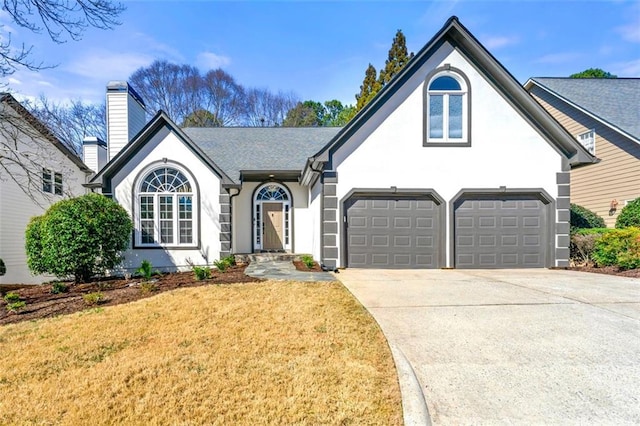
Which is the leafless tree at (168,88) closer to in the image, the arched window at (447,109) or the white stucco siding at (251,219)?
the white stucco siding at (251,219)

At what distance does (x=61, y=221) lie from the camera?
358 inches

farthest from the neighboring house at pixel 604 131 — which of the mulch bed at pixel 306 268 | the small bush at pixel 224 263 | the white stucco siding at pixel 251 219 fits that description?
the small bush at pixel 224 263

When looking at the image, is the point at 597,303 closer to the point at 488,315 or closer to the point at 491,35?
the point at 488,315

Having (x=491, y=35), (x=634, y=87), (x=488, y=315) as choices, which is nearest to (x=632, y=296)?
(x=488, y=315)

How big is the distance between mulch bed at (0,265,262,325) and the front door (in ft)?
12.0

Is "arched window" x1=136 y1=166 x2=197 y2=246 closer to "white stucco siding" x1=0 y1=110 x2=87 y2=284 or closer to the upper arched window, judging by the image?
the upper arched window

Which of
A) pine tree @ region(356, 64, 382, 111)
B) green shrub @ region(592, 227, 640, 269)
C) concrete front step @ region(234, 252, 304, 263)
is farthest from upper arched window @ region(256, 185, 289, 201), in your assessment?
pine tree @ region(356, 64, 382, 111)

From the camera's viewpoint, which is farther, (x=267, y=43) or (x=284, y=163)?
(x=267, y=43)

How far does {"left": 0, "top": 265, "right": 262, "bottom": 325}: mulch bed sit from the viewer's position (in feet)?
20.6

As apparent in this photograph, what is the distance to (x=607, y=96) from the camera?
15.5 metres

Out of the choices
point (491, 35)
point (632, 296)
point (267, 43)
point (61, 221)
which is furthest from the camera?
point (267, 43)

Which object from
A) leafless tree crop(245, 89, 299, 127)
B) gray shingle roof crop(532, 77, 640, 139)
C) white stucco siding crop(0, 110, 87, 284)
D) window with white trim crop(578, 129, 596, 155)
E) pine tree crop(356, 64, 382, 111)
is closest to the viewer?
white stucco siding crop(0, 110, 87, 284)

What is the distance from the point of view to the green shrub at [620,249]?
9344 mm

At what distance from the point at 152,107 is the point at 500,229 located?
1295 inches
